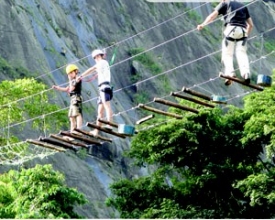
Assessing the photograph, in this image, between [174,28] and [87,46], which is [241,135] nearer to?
[87,46]

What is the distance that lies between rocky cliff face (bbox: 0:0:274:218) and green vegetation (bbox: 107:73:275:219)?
4.33ft

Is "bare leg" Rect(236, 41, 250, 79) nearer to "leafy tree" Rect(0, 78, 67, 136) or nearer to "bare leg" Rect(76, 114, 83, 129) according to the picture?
"bare leg" Rect(76, 114, 83, 129)

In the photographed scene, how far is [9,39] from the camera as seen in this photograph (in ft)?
108

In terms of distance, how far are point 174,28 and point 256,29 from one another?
979 centimetres

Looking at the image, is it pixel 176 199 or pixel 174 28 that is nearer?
pixel 176 199

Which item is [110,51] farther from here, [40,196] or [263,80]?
[263,80]

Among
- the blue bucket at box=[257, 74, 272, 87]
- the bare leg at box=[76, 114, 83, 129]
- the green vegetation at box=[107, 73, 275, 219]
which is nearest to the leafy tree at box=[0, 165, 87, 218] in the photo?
the bare leg at box=[76, 114, 83, 129]

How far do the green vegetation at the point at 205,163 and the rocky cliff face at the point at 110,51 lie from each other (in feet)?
4.33

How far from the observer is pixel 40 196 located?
18.8 m

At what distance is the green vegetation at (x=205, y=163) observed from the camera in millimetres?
22984

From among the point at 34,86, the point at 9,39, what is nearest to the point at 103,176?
the point at 9,39

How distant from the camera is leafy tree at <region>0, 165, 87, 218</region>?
18.5 meters

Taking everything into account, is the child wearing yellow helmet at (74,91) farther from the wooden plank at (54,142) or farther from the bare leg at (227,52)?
the bare leg at (227,52)

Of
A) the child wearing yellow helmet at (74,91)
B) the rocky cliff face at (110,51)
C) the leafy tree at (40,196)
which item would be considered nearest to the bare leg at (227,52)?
the child wearing yellow helmet at (74,91)
